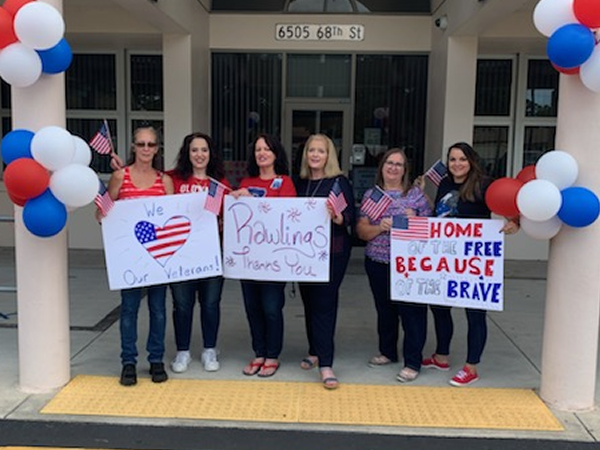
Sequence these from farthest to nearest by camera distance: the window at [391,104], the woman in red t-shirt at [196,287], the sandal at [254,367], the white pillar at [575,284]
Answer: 1. the window at [391,104]
2. the sandal at [254,367]
3. the woman in red t-shirt at [196,287]
4. the white pillar at [575,284]

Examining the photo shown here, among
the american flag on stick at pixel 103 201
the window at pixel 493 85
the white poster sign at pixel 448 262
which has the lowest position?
the white poster sign at pixel 448 262

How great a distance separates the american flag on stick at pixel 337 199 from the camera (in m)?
4.23

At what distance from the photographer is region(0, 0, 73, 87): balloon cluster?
3.69 meters

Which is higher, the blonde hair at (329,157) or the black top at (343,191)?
the blonde hair at (329,157)

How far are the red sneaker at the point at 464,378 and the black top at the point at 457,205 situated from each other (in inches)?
43.9

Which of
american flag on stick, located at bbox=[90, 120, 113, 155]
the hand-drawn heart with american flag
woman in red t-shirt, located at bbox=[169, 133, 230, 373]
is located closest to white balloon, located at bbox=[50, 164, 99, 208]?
american flag on stick, located at bbox=[90, 120, 113, 155]

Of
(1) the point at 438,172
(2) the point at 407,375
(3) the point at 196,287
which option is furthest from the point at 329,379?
(1) the point at 438,172

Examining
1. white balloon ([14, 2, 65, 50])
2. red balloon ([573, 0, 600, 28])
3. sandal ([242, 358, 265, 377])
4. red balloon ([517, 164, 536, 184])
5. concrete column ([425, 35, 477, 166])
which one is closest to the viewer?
red balloon ([573, 0, 600, 28])

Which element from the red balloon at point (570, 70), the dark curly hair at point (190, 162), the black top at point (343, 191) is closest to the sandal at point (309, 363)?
the black top at point (343, 191)

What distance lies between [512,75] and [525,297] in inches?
152

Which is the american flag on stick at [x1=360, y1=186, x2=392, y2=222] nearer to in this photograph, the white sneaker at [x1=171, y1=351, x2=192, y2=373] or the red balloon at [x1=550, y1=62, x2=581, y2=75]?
the red balloon at [x1=550, y1=62, x2=581, y2=75]

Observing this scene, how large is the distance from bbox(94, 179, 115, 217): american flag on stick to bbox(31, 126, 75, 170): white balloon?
1.11 feet

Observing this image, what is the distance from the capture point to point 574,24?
3.70 meters

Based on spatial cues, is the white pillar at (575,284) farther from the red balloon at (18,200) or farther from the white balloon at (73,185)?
the red balloon at (18,200)
